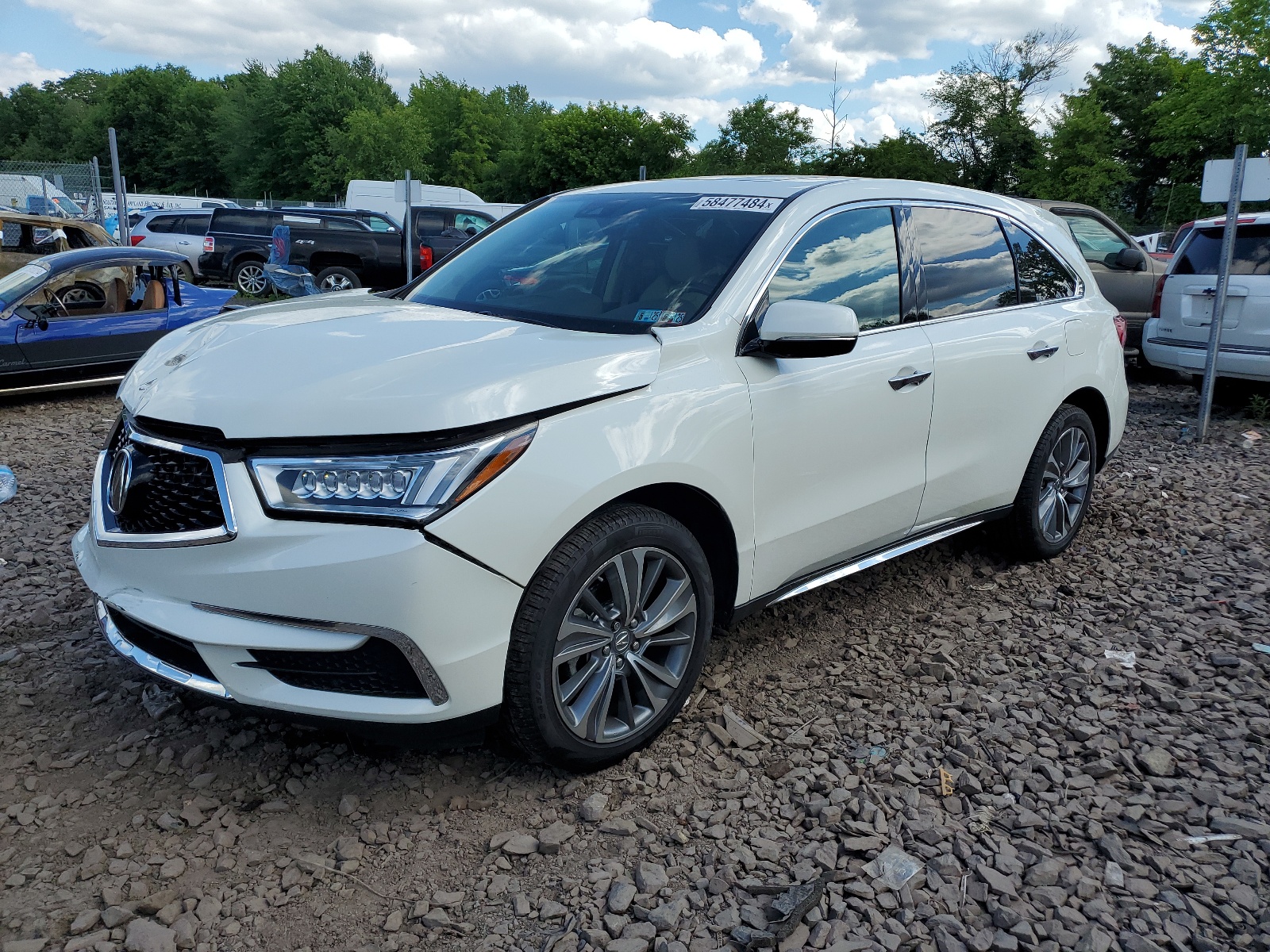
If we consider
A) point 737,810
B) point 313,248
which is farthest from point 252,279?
point 737,810

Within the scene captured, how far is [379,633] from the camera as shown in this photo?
2.41 m

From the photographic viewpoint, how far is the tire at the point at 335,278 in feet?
56.4

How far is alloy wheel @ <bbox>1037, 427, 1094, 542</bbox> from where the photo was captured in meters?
4.78

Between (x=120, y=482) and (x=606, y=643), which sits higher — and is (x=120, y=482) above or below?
above

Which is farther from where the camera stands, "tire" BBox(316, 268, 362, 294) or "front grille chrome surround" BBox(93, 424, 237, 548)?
"tire" BBox(316, 268, 362, 294)

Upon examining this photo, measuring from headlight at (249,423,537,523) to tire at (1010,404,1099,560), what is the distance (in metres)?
3.17

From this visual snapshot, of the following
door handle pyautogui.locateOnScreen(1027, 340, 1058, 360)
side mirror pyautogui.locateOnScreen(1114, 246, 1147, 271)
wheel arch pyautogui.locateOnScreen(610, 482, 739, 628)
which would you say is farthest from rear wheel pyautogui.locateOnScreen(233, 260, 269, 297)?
wheel arch pyautogui.locateOnScreen(610, 482, 739, 628)

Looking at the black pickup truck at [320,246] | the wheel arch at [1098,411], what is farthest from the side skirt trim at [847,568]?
the black pickup truck at [320,246]

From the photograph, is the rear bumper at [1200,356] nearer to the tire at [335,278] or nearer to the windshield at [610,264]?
the windshield at [610,264]

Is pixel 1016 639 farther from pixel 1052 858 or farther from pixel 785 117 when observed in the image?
pixel 785 117

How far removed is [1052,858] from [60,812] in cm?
280

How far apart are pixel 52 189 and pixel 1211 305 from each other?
2315cm

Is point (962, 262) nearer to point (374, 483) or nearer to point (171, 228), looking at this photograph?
point (374, 483)

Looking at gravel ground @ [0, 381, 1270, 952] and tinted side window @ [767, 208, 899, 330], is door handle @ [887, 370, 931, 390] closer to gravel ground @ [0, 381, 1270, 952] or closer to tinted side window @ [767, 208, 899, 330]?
tinted side window @ [767, 208, 899, 330]
